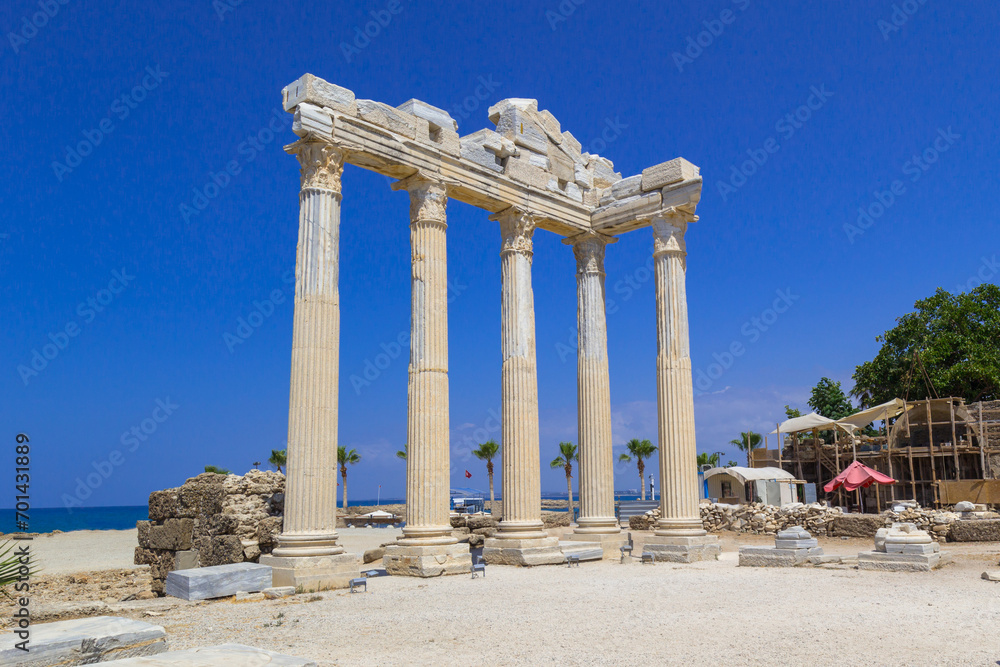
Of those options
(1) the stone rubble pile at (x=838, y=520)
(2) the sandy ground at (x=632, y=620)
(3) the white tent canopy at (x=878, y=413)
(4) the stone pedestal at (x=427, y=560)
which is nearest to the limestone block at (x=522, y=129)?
(4) the stone pedestal at (x=427, y=560)

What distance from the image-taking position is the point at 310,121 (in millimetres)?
14977

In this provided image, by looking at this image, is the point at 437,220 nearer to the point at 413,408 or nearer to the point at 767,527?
the point at 413,408

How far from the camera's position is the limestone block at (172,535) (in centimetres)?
1597

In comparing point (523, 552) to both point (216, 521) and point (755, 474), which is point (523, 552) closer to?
point (216, 521)

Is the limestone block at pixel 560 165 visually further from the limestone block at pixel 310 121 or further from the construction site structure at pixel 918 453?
the construction site structure at pixel 918 453

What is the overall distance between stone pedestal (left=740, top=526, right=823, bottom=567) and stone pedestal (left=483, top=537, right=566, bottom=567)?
4.20 metres

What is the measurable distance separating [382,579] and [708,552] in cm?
824

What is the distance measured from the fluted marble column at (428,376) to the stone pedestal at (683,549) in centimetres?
539

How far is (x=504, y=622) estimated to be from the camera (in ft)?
32.5

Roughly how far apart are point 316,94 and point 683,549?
13.2 m

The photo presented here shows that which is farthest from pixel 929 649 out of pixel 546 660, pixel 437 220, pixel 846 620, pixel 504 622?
pixel 437 220

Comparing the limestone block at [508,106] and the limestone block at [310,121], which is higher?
the limestone block at [508,106]

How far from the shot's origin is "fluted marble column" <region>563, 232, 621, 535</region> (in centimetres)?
2027

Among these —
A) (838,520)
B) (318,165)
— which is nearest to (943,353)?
(838,520)
